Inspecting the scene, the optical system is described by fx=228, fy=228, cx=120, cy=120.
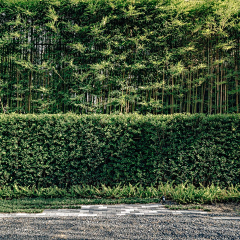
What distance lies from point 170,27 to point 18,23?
400cm

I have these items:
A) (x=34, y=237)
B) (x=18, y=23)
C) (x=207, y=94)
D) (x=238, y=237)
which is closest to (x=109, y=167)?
(x=34, y=237)

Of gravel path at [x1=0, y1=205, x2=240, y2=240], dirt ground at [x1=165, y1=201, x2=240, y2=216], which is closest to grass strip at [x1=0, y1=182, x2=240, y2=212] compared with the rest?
dirt ground at [x1=165, y1=201, x2=240, y2=216]

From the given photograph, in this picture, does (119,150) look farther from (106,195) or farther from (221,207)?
(221,207)

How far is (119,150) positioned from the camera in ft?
14.1

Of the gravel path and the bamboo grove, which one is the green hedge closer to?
the gravel path

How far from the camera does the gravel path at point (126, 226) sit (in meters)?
2.35

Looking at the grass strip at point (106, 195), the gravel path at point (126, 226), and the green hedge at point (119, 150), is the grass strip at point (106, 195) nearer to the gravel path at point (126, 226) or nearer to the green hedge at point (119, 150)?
the green hedge at point (119, 150)

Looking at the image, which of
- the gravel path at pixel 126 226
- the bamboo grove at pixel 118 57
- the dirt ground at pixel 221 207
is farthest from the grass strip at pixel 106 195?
the bamboo grove at pixel 118 57

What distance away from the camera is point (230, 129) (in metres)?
4.29

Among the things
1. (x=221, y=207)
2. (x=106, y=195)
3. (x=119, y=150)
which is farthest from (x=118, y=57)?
(x=221, y=207)

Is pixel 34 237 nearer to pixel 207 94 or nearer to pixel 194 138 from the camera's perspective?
pixel 194 138

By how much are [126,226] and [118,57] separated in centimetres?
446

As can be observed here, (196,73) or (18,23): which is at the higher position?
(18,23)

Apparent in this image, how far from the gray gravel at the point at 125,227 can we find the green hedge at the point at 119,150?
128cm
